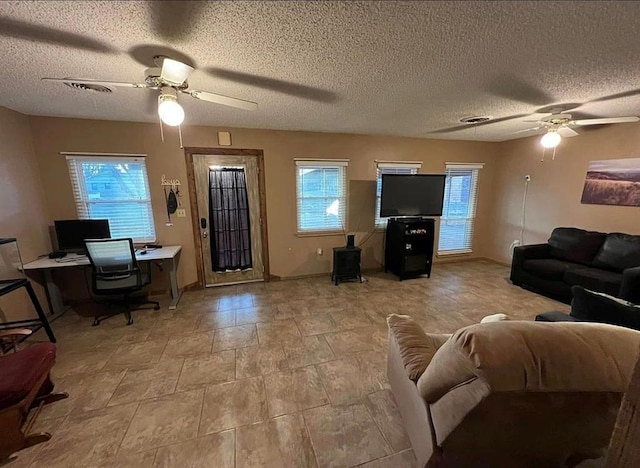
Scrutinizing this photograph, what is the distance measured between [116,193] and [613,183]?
707 centimetres

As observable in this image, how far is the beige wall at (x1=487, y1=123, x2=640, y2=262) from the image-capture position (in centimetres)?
362

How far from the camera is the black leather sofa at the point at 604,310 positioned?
1562mm

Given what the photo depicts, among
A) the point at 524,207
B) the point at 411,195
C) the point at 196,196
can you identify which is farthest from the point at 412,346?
the point at 524,207

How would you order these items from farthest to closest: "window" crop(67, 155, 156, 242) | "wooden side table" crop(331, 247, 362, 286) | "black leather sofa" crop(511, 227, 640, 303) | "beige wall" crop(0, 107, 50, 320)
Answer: "wooden side table" crop(331, 247, 362, 286)
"window" crop(67, 155, 156, 242)
"black leather sofa" crop(511, 227, 640, 303)
"beige wall" crop(0, 107, 50, 320)

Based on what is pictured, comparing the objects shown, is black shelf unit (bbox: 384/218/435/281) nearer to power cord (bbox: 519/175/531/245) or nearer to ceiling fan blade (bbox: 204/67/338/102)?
power cord (bbox: 519/175/531/245)

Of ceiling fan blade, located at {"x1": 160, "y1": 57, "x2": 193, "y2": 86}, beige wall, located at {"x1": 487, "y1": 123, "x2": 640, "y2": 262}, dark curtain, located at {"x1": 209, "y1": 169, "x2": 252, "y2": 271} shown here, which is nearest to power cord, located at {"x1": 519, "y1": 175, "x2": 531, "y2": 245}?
beige wall, located at {"x1": 487, "y1": 123, "x2": 640, "y2": 262}

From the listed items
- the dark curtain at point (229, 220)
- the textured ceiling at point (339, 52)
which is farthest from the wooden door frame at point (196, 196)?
the textured ceiling at point (339, 52)

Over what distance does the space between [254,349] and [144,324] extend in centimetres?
150

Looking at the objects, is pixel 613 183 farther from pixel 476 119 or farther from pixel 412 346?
pixel 412 346

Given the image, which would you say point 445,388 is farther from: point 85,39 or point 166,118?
point 85,39

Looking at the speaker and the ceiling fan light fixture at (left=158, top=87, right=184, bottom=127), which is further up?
the ceiling fan light fixture at (left=158, top=87, right=184, bottom=127)

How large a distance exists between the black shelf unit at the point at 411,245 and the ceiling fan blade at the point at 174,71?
357cm

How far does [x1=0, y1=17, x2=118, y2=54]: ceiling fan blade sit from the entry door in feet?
7.04

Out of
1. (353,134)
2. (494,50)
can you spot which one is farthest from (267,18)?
(353,134)
